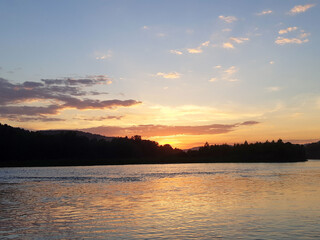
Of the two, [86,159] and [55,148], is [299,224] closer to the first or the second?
[55,148]

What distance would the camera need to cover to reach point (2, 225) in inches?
870

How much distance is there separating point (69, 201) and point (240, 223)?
18686mm

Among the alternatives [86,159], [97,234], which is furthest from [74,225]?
[86,159]

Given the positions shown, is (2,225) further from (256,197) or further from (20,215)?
(256,197)

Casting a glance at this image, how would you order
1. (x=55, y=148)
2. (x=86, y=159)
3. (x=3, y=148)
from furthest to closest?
(x=86, y=159), (x=55, y=148), (x=3, y=148)

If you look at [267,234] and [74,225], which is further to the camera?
[74,225]

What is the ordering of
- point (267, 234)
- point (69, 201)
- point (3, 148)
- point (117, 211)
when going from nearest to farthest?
point (267, 234) < point (117, 211) < point (69, 201) < point (3, 148)

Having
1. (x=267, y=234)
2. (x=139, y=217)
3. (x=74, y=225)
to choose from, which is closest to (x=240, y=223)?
(x=267, y=234)

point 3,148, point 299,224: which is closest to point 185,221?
point 299,224

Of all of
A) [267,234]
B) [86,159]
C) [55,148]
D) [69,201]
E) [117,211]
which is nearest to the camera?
[267,234]

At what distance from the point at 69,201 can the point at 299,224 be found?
72.0 ft

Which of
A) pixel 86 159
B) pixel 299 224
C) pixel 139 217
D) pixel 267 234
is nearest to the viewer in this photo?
pixel 267 234

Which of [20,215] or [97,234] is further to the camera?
[20,215]

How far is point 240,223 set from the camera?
2238 cm
